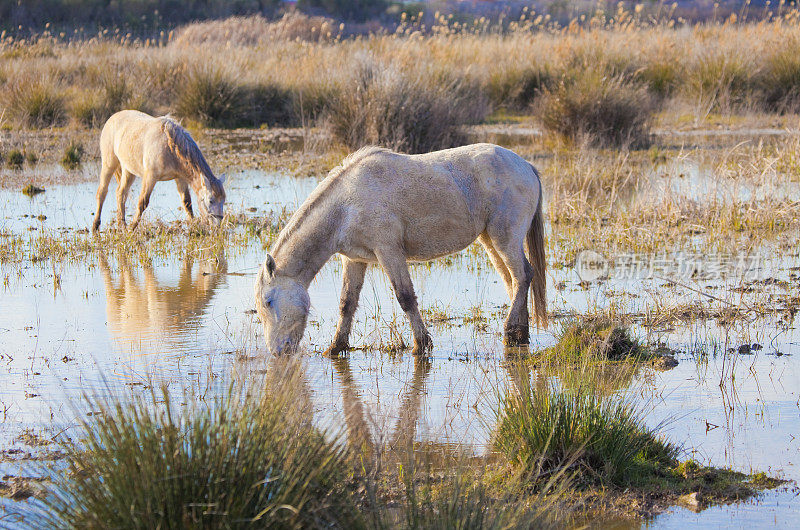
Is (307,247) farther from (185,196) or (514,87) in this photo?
(514,87)

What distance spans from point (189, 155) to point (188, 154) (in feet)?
0.06

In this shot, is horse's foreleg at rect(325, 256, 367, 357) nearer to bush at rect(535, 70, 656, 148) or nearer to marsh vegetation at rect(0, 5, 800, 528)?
marsh vegetation at rect(0, 5, 800, 528)

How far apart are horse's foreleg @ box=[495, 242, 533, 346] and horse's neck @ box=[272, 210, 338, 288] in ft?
5.07

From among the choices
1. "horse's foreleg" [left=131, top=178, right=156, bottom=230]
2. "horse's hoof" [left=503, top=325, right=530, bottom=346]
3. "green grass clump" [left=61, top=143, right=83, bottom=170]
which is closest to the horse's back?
"horse's hoof" [left=503, top=325, right=530, bottom=346]

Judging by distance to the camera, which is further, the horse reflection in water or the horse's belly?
the horse reflection in water

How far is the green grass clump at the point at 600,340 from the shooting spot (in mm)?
7090

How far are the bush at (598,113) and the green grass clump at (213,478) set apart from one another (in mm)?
15312

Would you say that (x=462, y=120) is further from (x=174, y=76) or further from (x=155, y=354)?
(x=155, y=354)

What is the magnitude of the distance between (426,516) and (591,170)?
1174cm

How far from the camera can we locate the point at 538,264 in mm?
8266

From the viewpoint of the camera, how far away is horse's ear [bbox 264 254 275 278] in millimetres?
6898

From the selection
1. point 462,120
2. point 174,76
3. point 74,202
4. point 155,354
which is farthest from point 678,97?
point 155,354

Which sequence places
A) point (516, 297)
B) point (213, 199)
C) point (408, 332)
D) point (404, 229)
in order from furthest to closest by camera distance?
point (213, 199) → point (408, 332) → point (516, 297) → point (404, 229)

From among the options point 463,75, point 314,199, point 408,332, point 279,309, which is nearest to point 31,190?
point 408,332
